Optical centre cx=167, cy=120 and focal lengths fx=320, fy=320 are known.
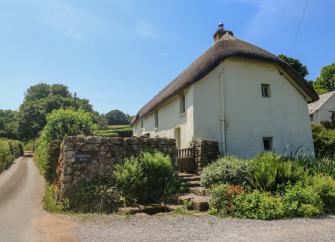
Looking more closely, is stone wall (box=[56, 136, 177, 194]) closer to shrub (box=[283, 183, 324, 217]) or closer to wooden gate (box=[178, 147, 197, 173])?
wooden gate (box=[178, 147, 197, 173])

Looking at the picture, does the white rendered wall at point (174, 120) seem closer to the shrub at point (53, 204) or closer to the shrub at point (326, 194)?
the shrub at point (326, 194)

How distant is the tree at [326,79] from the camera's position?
52781 millimetres

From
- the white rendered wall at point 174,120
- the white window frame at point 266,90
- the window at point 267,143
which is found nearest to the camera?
the white rendered wall at point 174,120

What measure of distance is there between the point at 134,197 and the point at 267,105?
1089 cm

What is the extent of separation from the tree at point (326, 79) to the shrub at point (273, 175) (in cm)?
4833

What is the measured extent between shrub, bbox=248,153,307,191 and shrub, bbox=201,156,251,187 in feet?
0.87

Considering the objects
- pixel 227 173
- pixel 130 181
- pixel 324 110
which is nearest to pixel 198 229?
pixel 130 181

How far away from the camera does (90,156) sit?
372 inches

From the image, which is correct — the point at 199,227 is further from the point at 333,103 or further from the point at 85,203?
the point at 333,103

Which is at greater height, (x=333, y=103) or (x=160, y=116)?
(x=333, y=103)

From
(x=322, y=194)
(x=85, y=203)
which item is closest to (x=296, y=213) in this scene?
(x=322, y=194)

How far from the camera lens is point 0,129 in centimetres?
5003

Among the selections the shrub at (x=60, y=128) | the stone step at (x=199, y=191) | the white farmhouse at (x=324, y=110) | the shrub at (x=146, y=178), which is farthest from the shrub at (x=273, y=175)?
the white farmhouse at (x=324, y=110)

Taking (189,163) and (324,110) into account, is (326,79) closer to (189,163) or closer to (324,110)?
(324,110)
